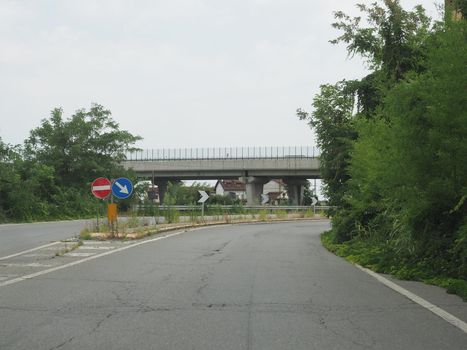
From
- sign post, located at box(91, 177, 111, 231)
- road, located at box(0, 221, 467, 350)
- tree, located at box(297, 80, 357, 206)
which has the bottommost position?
road, located at box(0, 221, 467, 350)

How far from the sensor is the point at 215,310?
757 centimetres

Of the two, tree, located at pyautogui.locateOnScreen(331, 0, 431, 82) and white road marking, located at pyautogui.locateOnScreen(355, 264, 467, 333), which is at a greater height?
tree, located at pyautogui.locateOnScreen(331, 0, 431, 82)

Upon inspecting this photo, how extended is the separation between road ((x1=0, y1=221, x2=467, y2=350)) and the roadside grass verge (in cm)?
40

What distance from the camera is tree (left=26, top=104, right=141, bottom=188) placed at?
50969 mm

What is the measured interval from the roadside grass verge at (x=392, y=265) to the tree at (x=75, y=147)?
123 ft

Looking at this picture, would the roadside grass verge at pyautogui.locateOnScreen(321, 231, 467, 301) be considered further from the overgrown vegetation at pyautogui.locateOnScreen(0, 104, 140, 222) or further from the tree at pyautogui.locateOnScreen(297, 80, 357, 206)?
the overgrown vegetation at pyautogui.locateOnScreen(0, 104, 140, 222)

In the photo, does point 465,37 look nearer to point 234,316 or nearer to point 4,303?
point 234,316

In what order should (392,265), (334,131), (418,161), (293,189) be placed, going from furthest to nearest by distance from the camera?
1. (293,189)
2. (334,131)
3. (392,265)
4. (418,161)

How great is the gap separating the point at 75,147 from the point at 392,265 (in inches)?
1658

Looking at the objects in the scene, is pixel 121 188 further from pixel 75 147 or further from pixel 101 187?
pixel 75 147

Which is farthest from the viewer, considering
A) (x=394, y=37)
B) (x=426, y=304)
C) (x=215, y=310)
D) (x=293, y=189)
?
(x=293, y=189)

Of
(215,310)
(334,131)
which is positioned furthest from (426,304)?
(334,131)

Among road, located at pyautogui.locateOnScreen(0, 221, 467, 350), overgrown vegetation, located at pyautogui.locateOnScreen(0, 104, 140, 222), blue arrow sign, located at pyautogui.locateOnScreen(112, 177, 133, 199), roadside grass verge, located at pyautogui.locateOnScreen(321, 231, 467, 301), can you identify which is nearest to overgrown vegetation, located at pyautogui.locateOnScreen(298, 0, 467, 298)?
roadside grass verge, located at pyautogui.locateOnScreen(321, 231, 467, 301)

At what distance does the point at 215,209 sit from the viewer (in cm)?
4600
